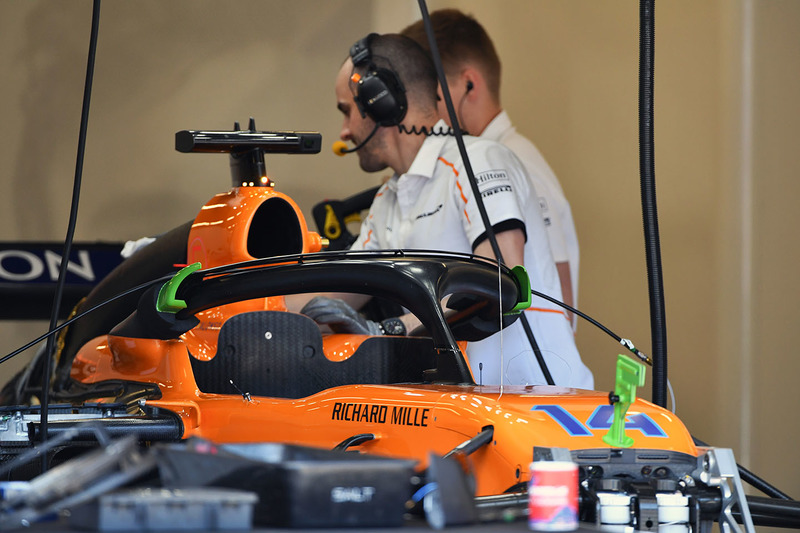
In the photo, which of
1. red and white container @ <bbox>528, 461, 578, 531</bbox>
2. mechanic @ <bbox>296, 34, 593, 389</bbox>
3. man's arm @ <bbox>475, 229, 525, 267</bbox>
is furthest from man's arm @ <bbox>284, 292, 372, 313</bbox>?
red and white container @ <bbox>528, 461, 578, 531</bbox>

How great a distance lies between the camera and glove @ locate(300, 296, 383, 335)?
1.98m

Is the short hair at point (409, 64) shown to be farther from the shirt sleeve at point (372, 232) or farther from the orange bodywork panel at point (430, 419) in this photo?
the orange bodywork panel at point (430, 419)

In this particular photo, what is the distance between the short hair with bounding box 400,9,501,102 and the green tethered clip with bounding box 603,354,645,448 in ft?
9.16

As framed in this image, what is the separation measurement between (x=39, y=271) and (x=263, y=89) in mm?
1299

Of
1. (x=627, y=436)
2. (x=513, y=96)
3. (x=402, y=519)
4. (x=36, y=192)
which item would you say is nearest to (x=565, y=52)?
(x=513, y=96)

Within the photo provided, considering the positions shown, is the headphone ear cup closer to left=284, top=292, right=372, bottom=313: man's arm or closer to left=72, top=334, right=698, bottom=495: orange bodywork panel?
left=284, top=292, right=372, bottom=313: man's arm

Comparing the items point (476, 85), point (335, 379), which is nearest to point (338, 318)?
point (335, 379)

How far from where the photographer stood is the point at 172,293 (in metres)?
1.60

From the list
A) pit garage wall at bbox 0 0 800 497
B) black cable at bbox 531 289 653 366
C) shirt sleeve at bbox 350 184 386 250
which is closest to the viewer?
black cable at bbox 531 289 653 366

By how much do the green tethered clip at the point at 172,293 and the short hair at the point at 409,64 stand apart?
1433 millimetres

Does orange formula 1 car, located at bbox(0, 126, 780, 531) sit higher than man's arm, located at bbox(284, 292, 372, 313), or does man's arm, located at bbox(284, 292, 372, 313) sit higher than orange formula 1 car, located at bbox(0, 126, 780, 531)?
man's arm, located at bbox(284, 292, 372, 313)

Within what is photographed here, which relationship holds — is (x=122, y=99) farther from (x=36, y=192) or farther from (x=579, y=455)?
(x=579, y=455)

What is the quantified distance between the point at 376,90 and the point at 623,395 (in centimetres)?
182

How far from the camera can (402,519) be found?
2.64 feet
